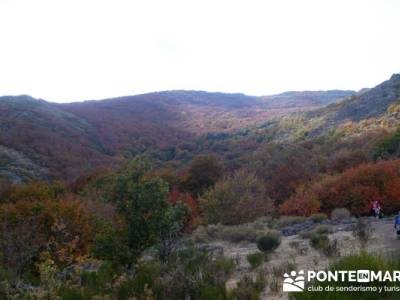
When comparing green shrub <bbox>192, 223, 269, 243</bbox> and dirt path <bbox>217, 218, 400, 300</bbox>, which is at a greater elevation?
dirt path <bbox>217, 218, 400, 300</bbox>

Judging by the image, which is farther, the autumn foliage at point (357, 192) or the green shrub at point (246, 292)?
the autumn foliage at point (357, 192)

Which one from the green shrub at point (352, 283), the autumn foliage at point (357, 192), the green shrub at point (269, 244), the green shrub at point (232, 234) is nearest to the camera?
the green shrub at point (352, 283)

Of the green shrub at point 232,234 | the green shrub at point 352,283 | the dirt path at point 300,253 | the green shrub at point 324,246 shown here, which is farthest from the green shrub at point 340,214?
the green shrub at point 352,283

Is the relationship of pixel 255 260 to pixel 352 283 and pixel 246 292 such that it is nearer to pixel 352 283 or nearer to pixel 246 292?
pixel 246 292

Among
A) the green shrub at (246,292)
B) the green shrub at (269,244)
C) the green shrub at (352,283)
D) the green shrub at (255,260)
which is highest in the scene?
the green shrub at (352,283)

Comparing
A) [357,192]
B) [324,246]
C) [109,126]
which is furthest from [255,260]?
[109,126]

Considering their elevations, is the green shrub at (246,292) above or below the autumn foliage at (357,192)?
above

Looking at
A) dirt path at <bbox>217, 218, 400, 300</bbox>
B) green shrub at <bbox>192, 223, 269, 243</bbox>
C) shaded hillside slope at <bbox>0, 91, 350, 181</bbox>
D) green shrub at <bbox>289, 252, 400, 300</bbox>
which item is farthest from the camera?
shaded hillside slope at <bbox>0, 91, 350, 181</bbox>

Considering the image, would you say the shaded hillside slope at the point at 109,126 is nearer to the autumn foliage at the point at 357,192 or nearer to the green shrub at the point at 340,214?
the autumn foliage at the point at 357,192

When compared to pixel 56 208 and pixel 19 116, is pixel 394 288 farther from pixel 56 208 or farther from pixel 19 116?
pixel 19 116

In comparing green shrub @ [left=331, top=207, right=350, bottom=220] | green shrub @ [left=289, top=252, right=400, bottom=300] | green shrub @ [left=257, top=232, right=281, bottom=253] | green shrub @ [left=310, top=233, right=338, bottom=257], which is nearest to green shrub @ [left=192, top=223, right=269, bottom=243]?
green shrub @ [left=257, top=232, right=281, bottom=253]

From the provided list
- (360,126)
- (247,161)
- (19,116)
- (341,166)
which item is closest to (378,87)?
(360,126)

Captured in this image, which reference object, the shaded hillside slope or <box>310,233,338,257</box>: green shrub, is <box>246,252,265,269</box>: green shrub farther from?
the shaded hillside slope

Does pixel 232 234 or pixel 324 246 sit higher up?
pixel 324 246
